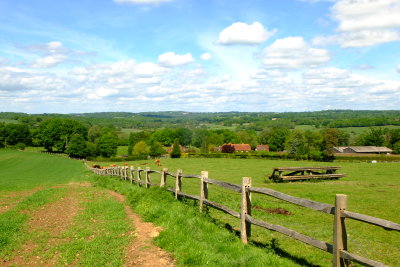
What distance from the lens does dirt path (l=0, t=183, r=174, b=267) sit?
6.26m

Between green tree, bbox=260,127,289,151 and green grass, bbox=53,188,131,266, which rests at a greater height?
green grass, bbox=53,188,131,266

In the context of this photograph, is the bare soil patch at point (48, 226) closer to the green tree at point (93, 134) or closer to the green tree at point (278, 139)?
the green tree at point (278, 139)

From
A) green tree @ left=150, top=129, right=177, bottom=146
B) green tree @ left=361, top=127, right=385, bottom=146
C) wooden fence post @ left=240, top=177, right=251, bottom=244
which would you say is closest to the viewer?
wooden fence post @ left=240, top=177, right=251, bottom=244

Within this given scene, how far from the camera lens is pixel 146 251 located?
6.68m

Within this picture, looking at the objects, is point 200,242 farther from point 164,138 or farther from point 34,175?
point 164,138

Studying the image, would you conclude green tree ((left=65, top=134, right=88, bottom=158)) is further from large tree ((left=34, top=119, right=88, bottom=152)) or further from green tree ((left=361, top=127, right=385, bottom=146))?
green tree ((left=361, top=127, right=385, bottom=146))

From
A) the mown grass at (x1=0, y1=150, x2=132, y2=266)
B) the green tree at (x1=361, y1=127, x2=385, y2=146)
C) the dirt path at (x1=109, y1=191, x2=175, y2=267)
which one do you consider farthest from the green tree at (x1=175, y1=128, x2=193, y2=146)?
the dirt path at (x1=109, y1=191, x2=175, y2=267)

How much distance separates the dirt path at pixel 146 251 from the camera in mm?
6098

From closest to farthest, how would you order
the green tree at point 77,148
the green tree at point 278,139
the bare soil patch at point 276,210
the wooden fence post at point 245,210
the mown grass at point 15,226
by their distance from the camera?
the mown grass at point 15,226 < the wooden fence post at point 245,210 < the bare soil patch at point 276,210 < the green tree at point 77,148 < the green tree at point 278,139

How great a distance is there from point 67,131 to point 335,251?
103 m

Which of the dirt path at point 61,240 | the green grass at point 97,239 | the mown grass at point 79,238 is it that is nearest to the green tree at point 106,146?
the dirt path at point 61,240

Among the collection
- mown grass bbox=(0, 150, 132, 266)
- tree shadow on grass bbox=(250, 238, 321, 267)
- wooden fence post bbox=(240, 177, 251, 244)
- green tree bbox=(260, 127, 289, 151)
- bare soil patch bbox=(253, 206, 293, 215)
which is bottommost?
green tree bbox=(260, 127, 289, 151)

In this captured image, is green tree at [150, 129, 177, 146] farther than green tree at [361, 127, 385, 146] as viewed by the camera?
Yes

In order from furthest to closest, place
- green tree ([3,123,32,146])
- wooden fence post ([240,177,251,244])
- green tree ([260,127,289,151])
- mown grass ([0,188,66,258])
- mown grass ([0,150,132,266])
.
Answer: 1. green tree ([260,127,289,151])
2. green tree ([3,123,32,146])
3. wooden fence post ([240,177,251,244])
4. mown grass ([0,188,66,258])
5. mown grass ([0,150,132,266])
